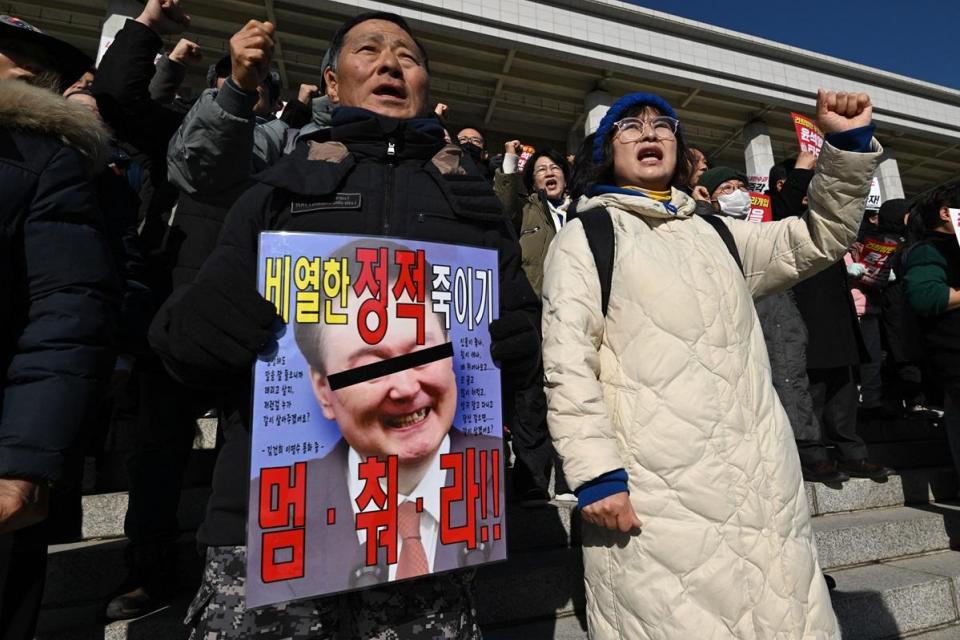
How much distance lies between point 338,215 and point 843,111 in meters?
1.61

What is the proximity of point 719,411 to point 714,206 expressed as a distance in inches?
111

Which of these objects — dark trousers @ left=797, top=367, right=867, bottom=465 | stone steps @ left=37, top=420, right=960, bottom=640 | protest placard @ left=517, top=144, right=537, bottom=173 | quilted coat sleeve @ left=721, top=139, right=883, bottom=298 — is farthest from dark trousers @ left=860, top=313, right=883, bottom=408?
quilted coat sleeve @ left=721, top=139, right=883, bottom=298

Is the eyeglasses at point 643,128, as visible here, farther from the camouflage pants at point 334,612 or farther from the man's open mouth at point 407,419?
the camouflage pants at point 334,612

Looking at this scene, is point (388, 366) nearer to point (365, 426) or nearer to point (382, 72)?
point (365, 426)

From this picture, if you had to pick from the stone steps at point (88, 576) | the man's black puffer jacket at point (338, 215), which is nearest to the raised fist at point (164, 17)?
the man's black puffer jacket at point (338, 215)

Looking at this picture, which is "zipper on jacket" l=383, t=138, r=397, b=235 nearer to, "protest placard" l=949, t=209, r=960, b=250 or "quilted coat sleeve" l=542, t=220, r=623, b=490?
"quilted coat sleeve" l=542, t=220, r=623, b=490

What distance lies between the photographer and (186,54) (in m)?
2.07

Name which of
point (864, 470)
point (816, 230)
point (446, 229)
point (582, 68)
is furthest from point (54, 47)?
point (582, 68)

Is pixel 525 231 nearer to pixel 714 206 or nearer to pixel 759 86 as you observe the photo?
pixel 714 206

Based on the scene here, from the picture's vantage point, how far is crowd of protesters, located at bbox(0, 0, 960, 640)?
1.07m

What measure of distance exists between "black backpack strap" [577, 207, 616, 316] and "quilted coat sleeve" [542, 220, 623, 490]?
17 millimetres

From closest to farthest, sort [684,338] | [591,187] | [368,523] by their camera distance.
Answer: [368,523], [684,338], [591,187]

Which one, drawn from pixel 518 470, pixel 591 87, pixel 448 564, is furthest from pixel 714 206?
pixel 591 87

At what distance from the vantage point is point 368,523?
988 millimetres
